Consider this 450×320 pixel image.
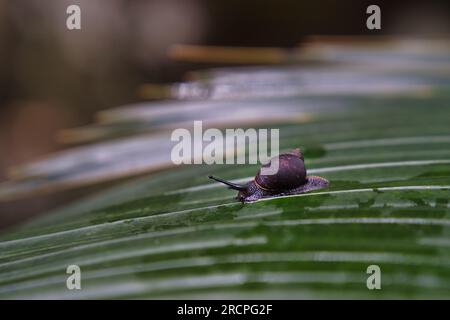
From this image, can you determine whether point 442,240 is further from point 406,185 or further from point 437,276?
point 406,185

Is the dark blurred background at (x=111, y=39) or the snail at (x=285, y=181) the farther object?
the dark blurred background at (x=111, y=39)

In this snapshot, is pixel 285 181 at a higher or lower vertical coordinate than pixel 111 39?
lower

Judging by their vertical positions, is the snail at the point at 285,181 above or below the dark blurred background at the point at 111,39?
below

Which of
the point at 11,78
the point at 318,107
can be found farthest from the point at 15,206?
the point at 318,107

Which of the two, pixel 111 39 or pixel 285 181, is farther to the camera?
pixel 111 39
